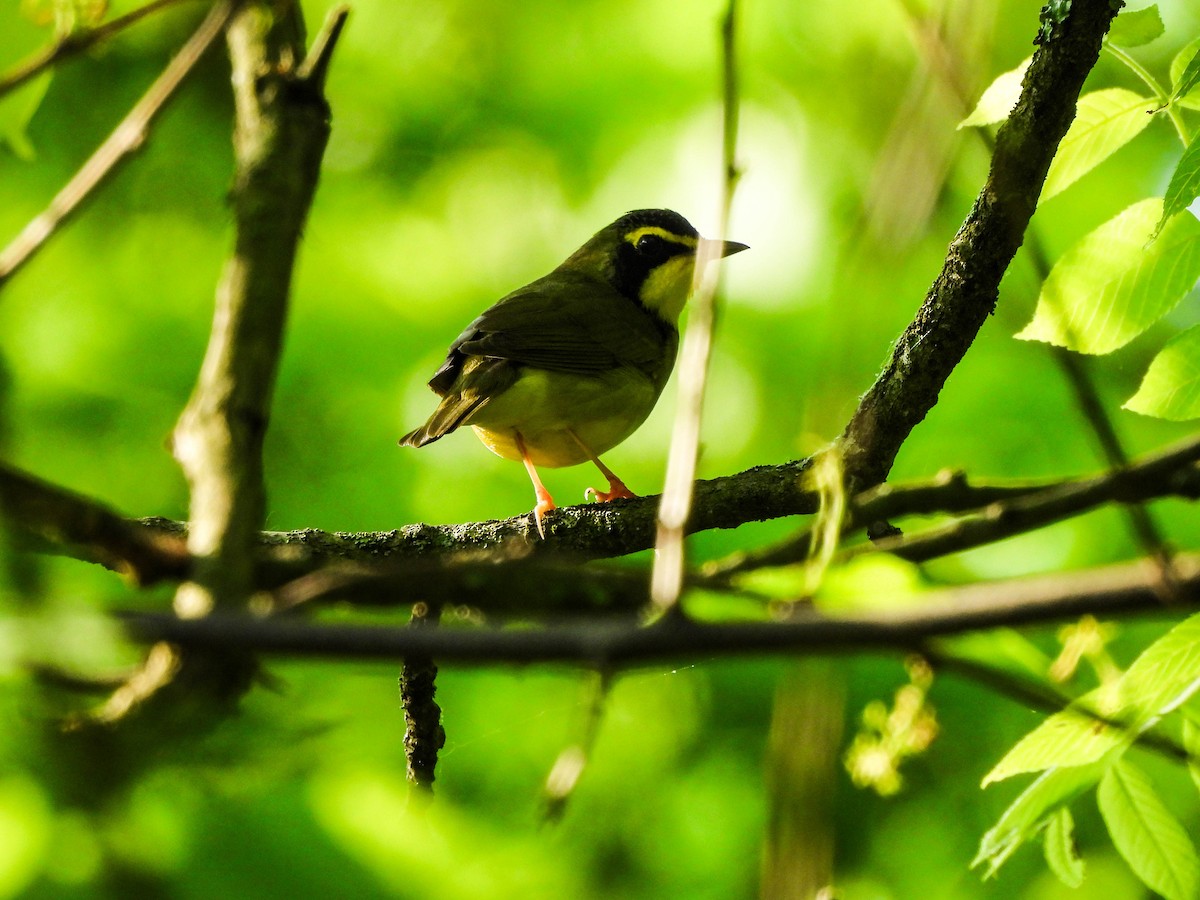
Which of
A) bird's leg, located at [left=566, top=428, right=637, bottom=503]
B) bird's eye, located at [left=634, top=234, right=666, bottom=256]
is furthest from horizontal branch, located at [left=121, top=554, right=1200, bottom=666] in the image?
bird's eye, located at [left=634, top=234, right=666, bottom=256]

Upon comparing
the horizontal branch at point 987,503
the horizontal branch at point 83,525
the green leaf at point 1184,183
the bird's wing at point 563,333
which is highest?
the bird's wing at point 563,333

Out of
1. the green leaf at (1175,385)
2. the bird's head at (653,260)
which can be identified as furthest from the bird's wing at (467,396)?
the green leaf at (1175,385)

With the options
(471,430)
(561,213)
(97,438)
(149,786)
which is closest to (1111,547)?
(471,430)

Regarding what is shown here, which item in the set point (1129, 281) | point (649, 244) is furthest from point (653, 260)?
point (1129, 281)

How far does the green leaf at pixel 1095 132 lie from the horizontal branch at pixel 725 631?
6.04 feet

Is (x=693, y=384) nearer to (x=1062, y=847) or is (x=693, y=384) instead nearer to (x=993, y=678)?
(x=993, y=678)

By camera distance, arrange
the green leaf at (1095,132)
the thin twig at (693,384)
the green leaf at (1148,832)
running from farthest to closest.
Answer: the green leaf at (1095,132) → the green leaf at (1148,832) → the thin twig at (693,384)

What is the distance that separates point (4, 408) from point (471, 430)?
16.9 feet

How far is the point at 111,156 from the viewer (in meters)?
1.91

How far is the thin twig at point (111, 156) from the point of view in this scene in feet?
5.65

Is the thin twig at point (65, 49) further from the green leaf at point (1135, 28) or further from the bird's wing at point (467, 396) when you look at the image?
the bird's wing at point (467, 396)

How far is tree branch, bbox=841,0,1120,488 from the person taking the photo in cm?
283

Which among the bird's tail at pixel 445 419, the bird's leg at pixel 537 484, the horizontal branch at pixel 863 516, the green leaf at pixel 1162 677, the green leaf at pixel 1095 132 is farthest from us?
the bird's leg at pixel 537 484

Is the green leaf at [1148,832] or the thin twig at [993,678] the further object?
the green leaf at [1148,832]
